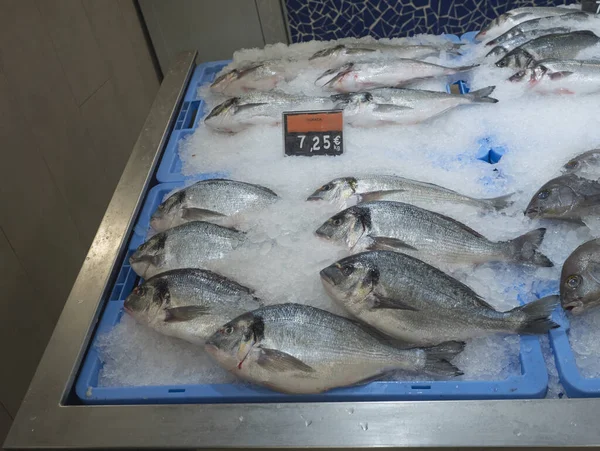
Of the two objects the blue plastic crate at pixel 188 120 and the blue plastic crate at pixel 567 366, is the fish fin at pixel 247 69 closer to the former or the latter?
the blue plastic crate at pixel 188 120

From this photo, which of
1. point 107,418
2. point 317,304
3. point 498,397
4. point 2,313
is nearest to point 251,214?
point 317,304

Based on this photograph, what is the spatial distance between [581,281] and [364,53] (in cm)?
178

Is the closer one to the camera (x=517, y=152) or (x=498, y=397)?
(x=498, y=397)

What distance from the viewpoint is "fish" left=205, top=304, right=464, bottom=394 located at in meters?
1.42

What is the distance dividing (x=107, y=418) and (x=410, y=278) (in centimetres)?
100

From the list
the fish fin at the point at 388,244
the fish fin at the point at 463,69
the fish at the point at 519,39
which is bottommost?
the fish fin at the point at 388,244

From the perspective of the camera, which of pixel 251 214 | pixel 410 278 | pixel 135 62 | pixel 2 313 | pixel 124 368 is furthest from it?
pixel 135 62

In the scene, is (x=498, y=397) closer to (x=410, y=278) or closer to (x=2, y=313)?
(x=410, y=278)

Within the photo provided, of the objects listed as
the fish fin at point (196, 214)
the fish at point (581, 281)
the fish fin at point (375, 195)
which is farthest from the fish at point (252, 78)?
the fish at point (581, 281)

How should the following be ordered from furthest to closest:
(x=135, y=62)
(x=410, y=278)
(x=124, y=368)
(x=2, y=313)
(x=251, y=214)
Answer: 1. (x=135, y=62)
2. (x=2, y=313)
3. (x=251, y=214)
4. (x=124, y=368)
5. (x=410, y=278)

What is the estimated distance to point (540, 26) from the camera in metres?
2.80

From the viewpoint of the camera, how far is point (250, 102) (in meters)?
2.50

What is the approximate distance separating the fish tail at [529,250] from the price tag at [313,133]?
0.87 meters

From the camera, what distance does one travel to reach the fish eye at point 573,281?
148 centimetres
